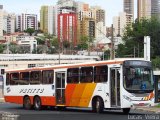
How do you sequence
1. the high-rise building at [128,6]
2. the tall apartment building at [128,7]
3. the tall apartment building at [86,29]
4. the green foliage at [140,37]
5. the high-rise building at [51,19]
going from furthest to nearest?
the high-rise building at [51,19] → the tall apartment building at [86,29] → the tall apartment building at [128,7] → the high-rise building at [128,6] → the green foliage at [140,37]

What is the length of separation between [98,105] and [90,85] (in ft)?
3.92

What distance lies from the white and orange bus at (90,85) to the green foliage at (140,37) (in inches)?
2383

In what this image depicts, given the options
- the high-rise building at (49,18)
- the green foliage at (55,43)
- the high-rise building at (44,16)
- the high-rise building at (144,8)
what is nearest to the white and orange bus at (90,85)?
the high-rise building at (144,8)

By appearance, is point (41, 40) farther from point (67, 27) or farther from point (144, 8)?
point (144, 8)

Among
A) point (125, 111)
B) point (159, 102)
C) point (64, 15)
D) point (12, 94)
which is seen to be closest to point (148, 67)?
point (125, 111)

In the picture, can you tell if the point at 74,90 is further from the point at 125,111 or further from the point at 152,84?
the point at 152,84

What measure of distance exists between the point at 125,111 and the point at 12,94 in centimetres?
1011

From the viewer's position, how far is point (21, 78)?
3011 centimetres

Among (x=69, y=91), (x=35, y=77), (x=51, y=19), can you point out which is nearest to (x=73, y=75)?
(x=69, y=91)

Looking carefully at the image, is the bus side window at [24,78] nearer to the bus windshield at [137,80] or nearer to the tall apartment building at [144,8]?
the bus windshield at [137,80]

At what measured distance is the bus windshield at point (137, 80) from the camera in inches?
860

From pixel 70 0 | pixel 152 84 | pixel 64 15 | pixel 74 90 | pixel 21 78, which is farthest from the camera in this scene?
pixel 70 0

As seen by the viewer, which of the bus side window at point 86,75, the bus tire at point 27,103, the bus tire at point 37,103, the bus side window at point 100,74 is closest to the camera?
the bus side window at point 100,74

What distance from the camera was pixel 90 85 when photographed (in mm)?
23938
